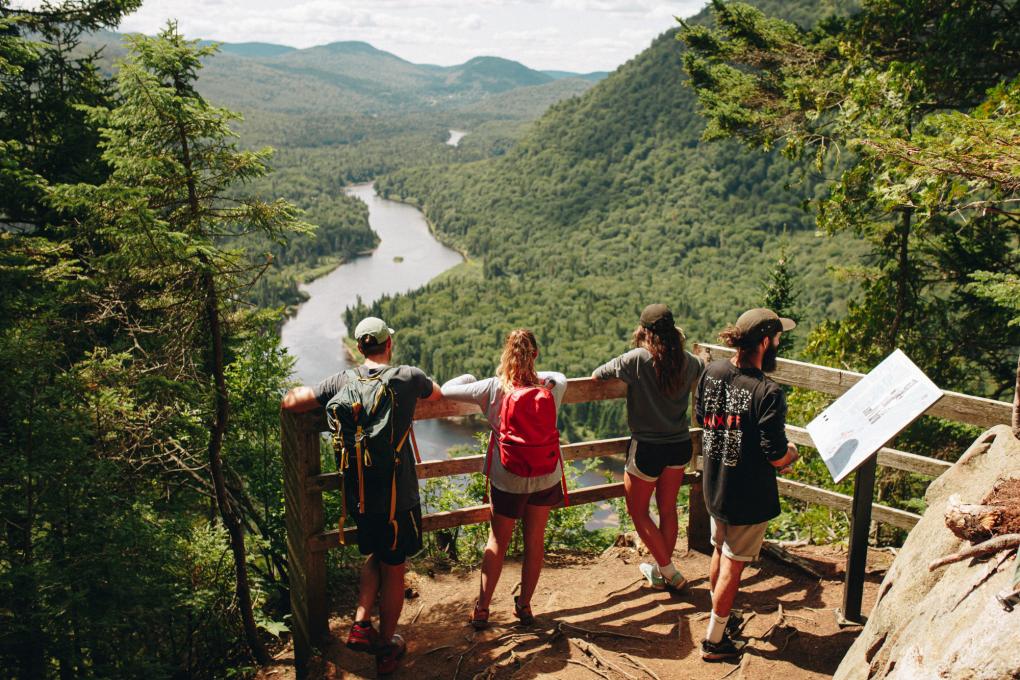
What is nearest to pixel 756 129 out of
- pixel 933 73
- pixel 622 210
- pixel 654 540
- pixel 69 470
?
pixel 933 73

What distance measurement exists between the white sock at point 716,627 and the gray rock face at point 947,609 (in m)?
0.65

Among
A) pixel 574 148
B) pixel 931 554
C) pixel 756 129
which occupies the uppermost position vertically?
pixel 574 148

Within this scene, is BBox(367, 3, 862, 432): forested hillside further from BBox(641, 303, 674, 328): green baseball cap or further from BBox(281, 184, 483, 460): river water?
BBox(641, 303, 674, 328): green baseball cap

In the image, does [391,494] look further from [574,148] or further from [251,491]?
[574,148]

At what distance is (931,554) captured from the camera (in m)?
2.83

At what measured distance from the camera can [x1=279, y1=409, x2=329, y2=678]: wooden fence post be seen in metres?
3.74

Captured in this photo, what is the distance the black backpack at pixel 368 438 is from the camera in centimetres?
338

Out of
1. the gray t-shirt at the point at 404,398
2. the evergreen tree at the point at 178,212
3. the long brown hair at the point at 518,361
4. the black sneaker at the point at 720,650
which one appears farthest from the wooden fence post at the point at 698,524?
the evergreen tree at the point at 178,212

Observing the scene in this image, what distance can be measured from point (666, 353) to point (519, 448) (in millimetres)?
967

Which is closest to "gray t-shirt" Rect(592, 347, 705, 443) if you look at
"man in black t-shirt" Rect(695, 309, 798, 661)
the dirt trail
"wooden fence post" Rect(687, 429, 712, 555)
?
"man in black t-shirt" Rect(695, 309, 798, 661)

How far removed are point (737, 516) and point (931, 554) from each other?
2.97 feet

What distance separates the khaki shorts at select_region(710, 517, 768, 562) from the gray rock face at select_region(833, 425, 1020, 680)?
0.63m

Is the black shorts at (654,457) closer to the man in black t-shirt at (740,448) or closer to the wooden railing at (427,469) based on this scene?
the wooden railing at (427,469)

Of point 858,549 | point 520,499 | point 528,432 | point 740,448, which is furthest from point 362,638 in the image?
point 858,549
